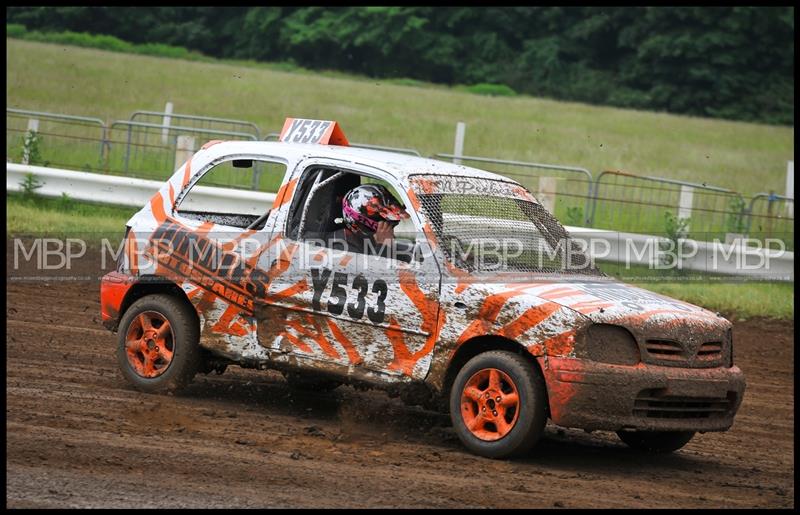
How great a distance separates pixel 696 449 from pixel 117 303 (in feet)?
13.1

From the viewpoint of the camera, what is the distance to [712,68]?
1865 inches

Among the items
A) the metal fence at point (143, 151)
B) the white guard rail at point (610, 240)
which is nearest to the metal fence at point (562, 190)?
the white guard rail at point (610, 240)

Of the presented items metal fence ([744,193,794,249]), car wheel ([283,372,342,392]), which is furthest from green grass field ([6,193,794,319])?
car wheel ([283,372,342,392])

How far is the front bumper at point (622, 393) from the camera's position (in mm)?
6430

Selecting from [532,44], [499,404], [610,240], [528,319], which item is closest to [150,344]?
[499,404]

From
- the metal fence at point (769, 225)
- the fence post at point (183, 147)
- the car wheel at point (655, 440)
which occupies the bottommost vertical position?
the car wheel at point (655, 440)

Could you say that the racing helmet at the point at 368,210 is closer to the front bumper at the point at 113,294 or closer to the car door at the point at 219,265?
the car door at the point at 219,265

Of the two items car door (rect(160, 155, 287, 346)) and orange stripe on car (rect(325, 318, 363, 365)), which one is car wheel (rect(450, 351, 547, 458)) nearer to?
orange stripe on car (rect(325, 318, 363, 365))

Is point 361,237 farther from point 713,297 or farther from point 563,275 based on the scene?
point 713,297

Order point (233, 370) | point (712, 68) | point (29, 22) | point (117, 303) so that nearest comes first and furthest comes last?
point (117, 303) → point (233, 370) → point (712, 68) → point (29, 22)

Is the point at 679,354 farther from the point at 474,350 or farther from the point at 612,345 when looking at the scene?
the point at 474,350

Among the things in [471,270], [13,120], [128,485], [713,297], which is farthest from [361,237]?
[13,120]

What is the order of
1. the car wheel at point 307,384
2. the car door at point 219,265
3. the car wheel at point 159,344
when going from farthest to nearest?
1. the car wheel at point 307,384
2. the car wheel at point 159,344
3. the car door at point 219,265

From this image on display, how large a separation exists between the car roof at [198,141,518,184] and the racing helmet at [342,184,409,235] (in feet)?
0.65
